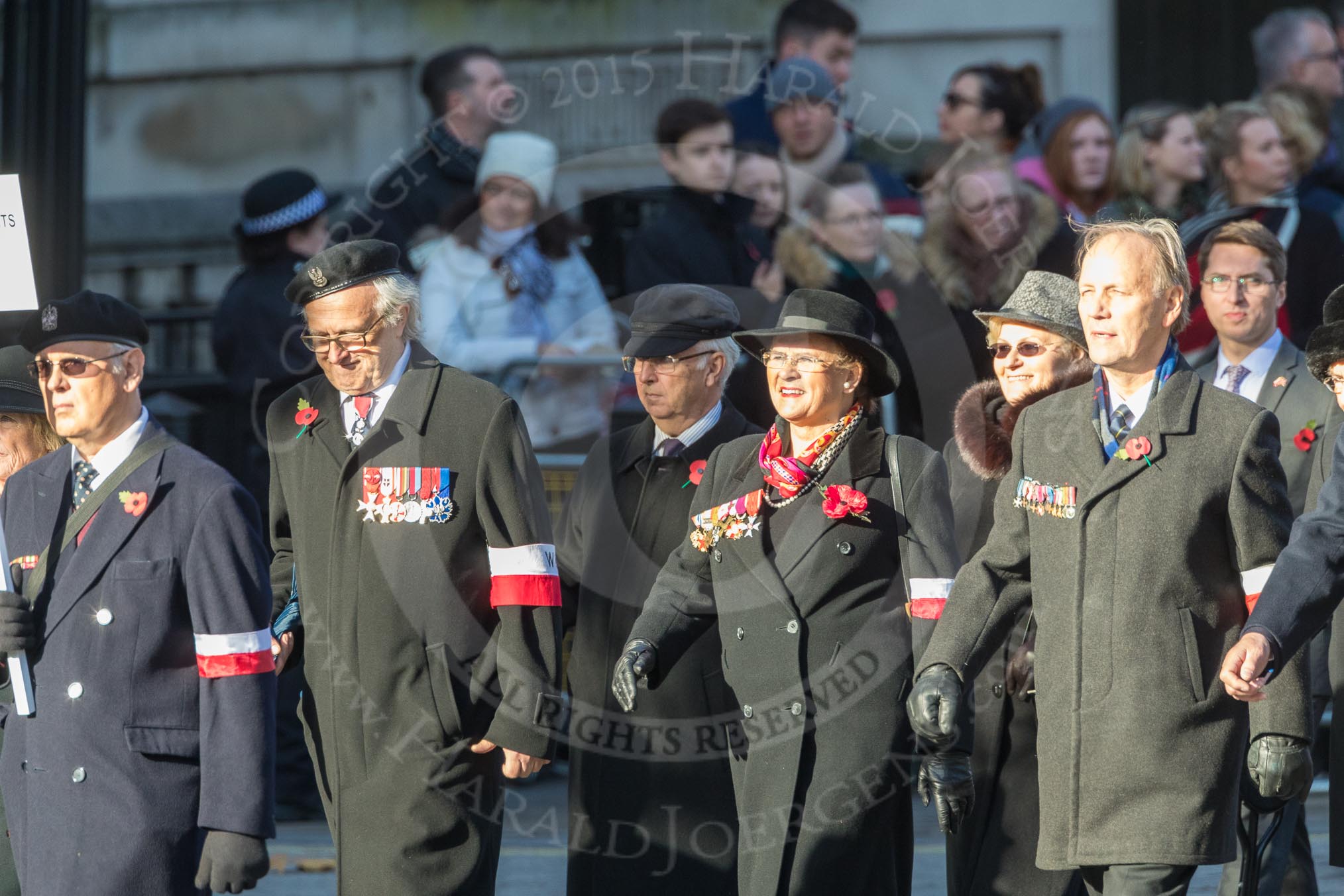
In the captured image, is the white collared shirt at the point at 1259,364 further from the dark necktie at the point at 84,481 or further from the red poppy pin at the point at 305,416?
the dark necktie at the point at 84,481

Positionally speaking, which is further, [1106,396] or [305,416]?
[305,416]

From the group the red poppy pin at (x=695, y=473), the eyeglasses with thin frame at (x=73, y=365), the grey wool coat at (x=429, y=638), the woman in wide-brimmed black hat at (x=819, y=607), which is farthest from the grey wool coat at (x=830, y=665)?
the eyeglasses with thin frame at (x=73, y=365)

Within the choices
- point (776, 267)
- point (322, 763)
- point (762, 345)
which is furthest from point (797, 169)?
point (322, 763)

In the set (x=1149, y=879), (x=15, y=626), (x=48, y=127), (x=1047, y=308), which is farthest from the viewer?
(x=48, y=127)

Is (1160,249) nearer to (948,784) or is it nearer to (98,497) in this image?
(948,784)

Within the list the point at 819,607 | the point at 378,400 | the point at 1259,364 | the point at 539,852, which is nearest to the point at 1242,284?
the point at 1259,364

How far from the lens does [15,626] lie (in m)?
5.33

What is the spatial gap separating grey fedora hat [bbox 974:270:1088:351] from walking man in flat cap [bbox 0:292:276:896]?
2263 millimetres

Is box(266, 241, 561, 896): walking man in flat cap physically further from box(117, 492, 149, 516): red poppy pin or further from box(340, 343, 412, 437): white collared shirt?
box(117, 492, 149, 516): red poppy pin

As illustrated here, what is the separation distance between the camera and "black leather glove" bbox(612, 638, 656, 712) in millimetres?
5586

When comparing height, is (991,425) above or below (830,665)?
above

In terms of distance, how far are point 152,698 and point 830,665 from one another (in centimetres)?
170

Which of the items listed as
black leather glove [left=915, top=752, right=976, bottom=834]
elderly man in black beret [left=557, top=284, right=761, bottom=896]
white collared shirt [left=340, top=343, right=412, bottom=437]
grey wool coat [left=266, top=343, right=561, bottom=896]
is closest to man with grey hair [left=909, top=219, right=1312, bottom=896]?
black leather glove [left=915, top=752, right=976, bottom=834]

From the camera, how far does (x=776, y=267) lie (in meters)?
8.91
